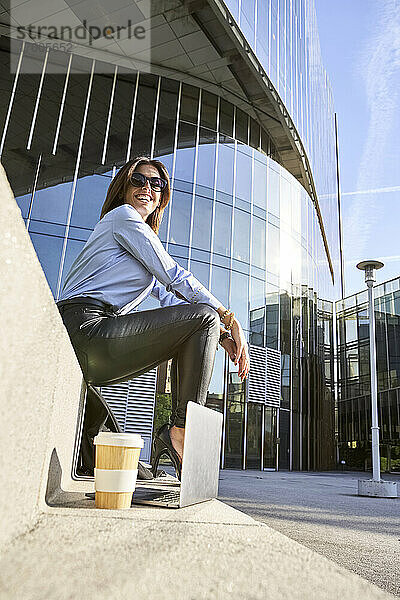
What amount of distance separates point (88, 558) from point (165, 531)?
26 cm

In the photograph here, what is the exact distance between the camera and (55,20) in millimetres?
13711

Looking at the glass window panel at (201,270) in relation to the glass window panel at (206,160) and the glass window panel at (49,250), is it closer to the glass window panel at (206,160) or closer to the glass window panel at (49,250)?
the glass window panel at (206,160)

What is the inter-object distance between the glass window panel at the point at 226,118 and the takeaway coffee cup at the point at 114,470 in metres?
17.2

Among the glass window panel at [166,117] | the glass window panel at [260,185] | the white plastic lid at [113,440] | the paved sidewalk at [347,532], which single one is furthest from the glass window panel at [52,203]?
the white plastic lid at [113,440]

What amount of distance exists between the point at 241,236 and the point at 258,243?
888 millimetres

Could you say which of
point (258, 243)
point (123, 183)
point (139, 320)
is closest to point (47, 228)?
point (258, 243)

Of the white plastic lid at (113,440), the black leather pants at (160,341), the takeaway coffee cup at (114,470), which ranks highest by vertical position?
the black leather pants at (160,341)

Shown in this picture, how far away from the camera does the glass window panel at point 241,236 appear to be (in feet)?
54.2

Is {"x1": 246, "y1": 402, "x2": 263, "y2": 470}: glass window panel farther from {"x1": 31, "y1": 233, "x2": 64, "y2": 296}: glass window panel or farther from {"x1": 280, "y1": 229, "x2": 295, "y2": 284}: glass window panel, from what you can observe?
{"x1": 31, "y1": 233, "x2": 64, "y2": 296}: glass window panel

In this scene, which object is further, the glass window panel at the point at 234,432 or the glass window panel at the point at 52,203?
the glass window panel at the point at 234,432

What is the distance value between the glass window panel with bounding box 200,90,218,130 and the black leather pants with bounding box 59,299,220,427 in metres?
16.2

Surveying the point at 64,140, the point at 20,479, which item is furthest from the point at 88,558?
the point at 64,140

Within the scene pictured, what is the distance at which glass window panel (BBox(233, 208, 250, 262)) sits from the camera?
16.5m

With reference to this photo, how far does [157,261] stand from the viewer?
1964 mm
